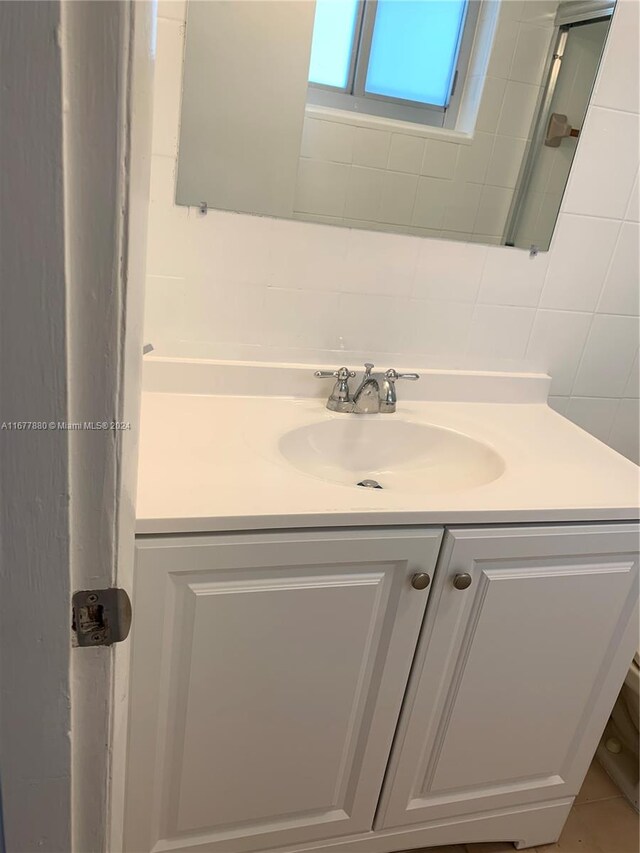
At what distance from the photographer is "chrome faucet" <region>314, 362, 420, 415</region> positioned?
1.31 metres

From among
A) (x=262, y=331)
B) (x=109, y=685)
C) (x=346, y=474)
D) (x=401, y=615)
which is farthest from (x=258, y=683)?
(x=262, y=331)

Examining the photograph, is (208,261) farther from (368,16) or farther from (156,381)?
(368,16)

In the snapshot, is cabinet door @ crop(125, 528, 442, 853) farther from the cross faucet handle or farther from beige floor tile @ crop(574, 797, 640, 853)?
beige floor tile @ crop(574, 797, 640, 853)

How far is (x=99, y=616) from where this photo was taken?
491 millimetres

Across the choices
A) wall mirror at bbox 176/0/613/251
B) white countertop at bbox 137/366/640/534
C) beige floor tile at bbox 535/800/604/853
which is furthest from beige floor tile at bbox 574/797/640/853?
wall mirror at bbox 176/0/613/251

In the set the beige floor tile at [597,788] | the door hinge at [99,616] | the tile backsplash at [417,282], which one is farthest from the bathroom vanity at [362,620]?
the door hinge at [99,616]

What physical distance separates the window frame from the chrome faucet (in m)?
0.49

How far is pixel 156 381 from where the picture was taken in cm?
126

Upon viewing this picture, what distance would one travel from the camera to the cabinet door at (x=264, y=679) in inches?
36.9

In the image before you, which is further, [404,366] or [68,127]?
[404,366]

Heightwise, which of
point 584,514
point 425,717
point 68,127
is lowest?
point 425,717

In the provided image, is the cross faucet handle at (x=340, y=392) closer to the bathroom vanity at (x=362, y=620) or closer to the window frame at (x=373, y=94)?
the bathroom vanity at (x=362, y=620)

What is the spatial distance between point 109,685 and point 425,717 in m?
0.79

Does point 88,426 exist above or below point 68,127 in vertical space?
below
